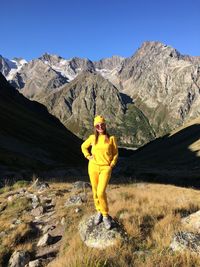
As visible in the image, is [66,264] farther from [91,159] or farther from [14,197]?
[14,197]

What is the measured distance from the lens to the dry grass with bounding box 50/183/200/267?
877 cm

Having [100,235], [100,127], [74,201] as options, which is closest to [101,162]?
[100,127]

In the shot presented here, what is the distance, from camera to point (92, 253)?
9.37 metres

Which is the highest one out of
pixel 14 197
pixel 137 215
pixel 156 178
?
pixel 156 178

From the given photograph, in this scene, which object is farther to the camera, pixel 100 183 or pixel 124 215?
pixel 124 215

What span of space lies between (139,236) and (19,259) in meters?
3.49

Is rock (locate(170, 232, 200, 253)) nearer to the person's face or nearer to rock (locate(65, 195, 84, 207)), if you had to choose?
the person's face

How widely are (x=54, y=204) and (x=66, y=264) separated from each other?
30.2ft

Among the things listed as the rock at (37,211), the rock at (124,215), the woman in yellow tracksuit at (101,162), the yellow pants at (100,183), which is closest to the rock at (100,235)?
the woman in yellow tracksuit at (101,162)

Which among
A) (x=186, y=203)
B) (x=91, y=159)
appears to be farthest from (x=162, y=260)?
(x=186, y=203)

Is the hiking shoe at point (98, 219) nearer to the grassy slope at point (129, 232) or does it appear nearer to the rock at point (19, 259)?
the grassy slope at point (129, 232)

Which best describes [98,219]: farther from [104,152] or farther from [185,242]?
[185,242]

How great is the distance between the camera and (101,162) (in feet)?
39.3

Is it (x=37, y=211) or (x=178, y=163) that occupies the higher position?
(x=178, y=163)
